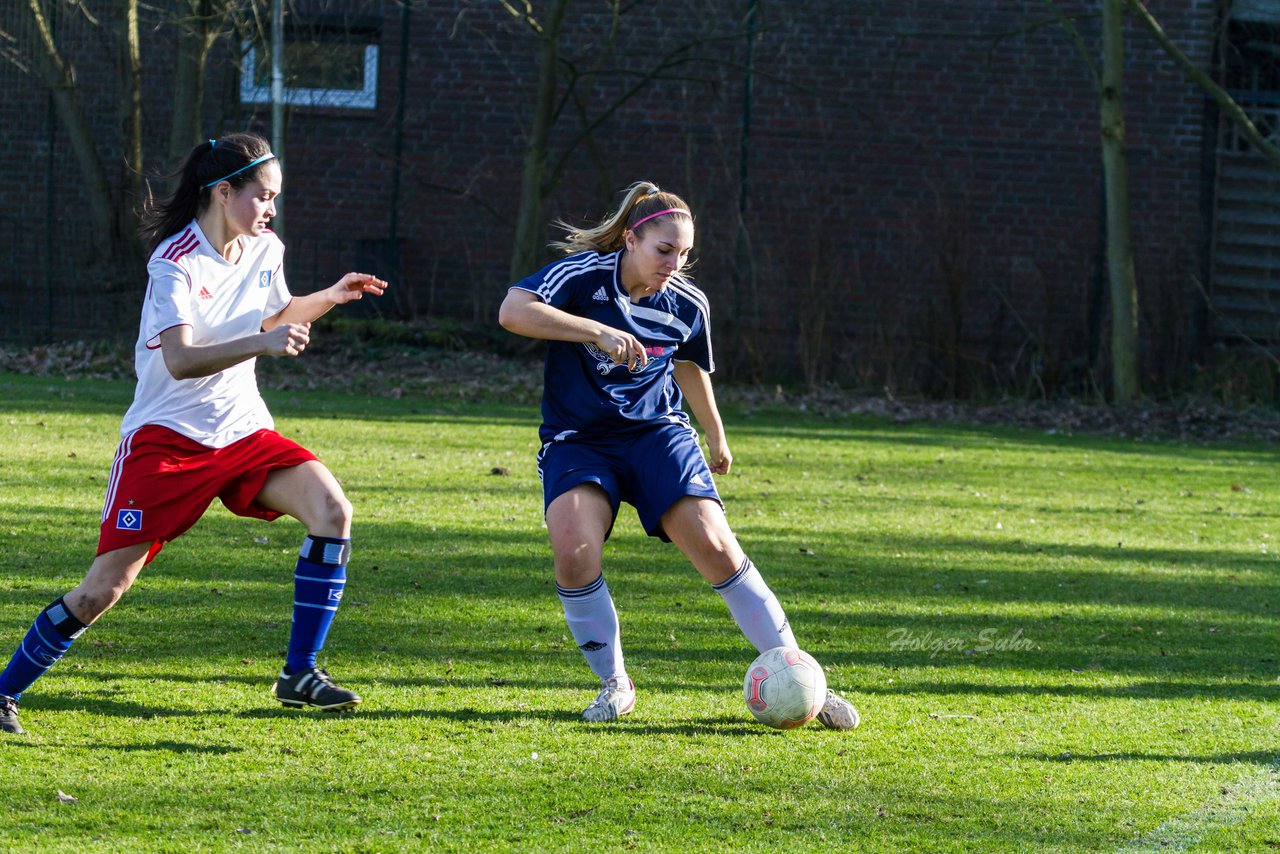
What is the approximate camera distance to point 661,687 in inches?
198

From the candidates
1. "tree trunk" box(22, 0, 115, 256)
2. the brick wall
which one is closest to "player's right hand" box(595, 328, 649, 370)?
the brick wall

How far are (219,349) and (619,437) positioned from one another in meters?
1.34

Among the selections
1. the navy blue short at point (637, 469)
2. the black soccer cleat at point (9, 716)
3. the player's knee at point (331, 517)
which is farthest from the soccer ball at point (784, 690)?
the black soccer cleat at point (9, 716)

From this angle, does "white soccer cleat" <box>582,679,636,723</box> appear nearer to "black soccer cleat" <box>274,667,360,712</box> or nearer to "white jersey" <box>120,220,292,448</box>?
"black soccer cleat" <box>274,667,360,712</box>

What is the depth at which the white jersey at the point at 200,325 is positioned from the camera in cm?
429

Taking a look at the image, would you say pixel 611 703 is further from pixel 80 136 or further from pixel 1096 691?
pixel 80 136

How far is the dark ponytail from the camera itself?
14.6 feet

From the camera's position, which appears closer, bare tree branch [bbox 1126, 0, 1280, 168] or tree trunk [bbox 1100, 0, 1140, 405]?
bare tree branch [bbox 1126, 0, 1280, 168]

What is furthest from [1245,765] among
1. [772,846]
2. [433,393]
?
[433,393]

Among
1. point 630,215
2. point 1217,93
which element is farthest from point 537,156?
point 630,215

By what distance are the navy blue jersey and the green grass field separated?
95cm

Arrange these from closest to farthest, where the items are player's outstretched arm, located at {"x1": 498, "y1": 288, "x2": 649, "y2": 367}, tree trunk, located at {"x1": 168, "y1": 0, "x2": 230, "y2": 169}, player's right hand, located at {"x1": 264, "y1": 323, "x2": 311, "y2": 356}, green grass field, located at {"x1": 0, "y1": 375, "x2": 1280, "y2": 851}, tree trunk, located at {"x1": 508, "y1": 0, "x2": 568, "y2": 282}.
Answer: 1. green grass field, located at {"x1": 0, "y1": 375, "x2": 1280, "y2": 851}
2. player's right hand, located at {"x1": 264, "y1": 323, "x2": 311, "y2": 356}
3. player's outstretched arm, located at {"x1": 498, "y1": 288, "x2": 649, "y2": 367}
4. tree trunk, located at {"x1": 168, "y1": 0, "x2": 230, "y2": 169}
5. tree trunk, located at {"x1": 508, "y1": 0, "x2": 568, "y2": 282}

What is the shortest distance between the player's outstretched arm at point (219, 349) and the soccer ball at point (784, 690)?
1.71 m

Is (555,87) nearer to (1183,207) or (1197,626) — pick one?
(1183,207)
